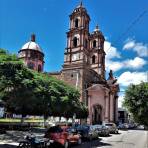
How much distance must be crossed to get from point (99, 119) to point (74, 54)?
17039mm

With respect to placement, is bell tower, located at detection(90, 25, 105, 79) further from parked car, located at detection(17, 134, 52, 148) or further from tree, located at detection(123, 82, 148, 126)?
tree, located at detection(123, 82, 148, 126)

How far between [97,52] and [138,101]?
67098mm

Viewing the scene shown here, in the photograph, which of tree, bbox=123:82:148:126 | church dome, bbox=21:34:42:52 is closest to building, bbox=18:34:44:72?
church dome, bbox=21:34:42:52

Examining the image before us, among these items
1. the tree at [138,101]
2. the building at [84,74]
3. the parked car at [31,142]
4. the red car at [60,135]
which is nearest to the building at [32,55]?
the building at [84,74]

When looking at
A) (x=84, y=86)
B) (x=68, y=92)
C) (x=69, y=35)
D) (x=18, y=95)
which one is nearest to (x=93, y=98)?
(x=84, y=86)

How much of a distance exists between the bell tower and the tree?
65591mm

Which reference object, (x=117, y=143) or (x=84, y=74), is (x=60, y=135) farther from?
(x=84, y=74)

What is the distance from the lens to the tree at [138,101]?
15500mm

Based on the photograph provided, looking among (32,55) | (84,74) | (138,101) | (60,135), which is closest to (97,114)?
(84,74)

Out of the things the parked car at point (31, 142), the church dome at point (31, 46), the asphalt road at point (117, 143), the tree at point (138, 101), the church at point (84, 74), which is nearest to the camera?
the tree at point (138, 101)

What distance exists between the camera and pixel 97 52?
83.6 meters

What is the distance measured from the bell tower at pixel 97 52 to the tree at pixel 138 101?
215 feet

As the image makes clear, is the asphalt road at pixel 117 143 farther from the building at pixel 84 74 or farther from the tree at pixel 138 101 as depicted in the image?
the building at pixel 84 74

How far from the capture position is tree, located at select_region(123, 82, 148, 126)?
50.9 ft
